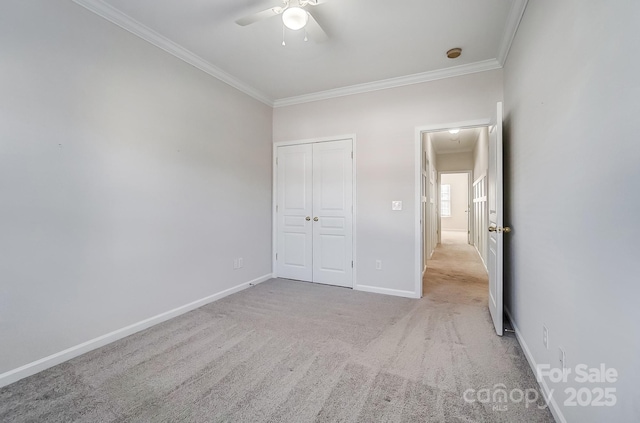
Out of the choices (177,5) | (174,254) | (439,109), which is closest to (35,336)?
(174,254)

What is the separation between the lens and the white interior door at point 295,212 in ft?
13.2

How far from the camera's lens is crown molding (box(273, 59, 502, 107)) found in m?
3.03

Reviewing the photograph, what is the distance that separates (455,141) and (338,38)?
189 inches

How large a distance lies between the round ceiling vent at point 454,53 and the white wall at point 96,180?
260 cm

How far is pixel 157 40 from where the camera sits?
2570mm

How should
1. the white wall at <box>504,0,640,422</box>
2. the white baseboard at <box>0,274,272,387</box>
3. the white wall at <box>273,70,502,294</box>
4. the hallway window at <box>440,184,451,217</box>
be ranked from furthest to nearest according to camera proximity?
1. the hallway window at <box>440,184,451,217</box>
2. the white wall at <box>273,70,502,294</box>
3. the white baseboard at <box>0,274,272,387</box>
4. the white wall at <box>504,0,640,422</box>

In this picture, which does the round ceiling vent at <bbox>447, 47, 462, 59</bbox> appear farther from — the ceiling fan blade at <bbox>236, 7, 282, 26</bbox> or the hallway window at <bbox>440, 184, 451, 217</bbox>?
the hallway window at <bbox>440, 184, 451, 217</bbox>

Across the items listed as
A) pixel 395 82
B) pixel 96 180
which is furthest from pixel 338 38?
pixel 96 180

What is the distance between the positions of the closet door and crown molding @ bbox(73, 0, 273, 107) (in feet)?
4.43

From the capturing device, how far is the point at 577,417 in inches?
47.0

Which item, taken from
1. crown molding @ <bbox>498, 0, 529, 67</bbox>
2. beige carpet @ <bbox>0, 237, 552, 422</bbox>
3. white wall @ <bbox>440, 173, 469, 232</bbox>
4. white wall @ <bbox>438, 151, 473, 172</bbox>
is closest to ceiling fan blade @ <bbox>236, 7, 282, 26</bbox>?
crown molding @ <bbox>498, 0, 529, 67</bbox>

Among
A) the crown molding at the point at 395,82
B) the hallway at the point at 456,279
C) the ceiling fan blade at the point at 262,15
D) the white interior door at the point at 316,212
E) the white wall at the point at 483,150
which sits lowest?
the hallway at the point at 456,279

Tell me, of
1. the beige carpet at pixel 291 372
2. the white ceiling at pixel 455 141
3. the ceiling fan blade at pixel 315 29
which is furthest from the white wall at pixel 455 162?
the ceiling fan blade at pixel 315 29

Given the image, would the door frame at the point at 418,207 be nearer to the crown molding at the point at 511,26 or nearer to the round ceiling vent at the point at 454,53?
the round ceiling vent at the point at 454,53
